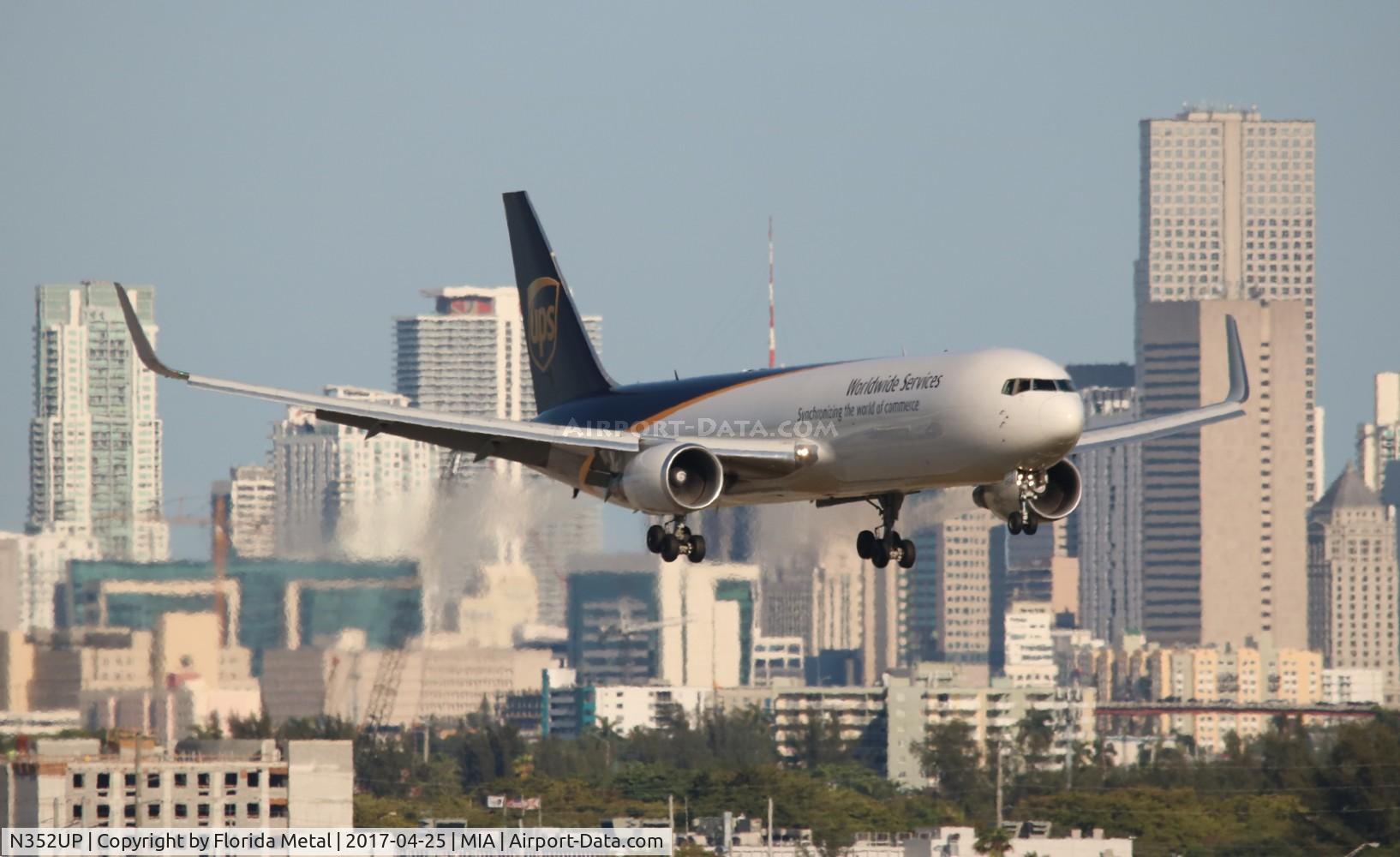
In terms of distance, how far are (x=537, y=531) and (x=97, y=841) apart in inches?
1038

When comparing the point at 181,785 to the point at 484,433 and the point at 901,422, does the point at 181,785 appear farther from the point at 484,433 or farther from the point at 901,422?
the point at 901,422

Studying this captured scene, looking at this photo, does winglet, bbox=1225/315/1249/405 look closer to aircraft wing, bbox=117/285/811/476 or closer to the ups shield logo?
aircraft wing, bbox=117/285/811/476

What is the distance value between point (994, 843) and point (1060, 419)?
2481 inches

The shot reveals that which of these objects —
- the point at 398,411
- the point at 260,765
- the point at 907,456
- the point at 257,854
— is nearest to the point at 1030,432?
the point at 907,456

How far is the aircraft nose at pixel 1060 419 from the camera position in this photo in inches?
2194

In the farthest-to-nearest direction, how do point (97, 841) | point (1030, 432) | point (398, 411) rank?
point (97, 841) < point (398, 411) < point (1030, 432)

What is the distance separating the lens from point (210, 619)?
4518 inches

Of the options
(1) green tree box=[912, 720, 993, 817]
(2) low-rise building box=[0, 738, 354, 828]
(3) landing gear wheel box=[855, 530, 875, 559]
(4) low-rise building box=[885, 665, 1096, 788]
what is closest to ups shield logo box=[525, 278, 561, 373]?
(3) landing gear wheel box=[855, 530, 875, 559]

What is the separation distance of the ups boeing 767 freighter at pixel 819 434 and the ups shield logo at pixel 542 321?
13.8 feet

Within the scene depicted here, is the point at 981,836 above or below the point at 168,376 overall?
below

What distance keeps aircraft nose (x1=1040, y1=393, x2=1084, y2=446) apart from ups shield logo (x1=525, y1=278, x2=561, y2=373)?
19999 mm

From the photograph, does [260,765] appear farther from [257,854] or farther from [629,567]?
[629,567]

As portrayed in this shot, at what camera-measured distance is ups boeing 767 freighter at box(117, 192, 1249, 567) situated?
56.5 meters

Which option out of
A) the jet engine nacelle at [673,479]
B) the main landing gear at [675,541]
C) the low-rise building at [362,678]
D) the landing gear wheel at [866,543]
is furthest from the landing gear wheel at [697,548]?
the low-rise building at [362,678]
